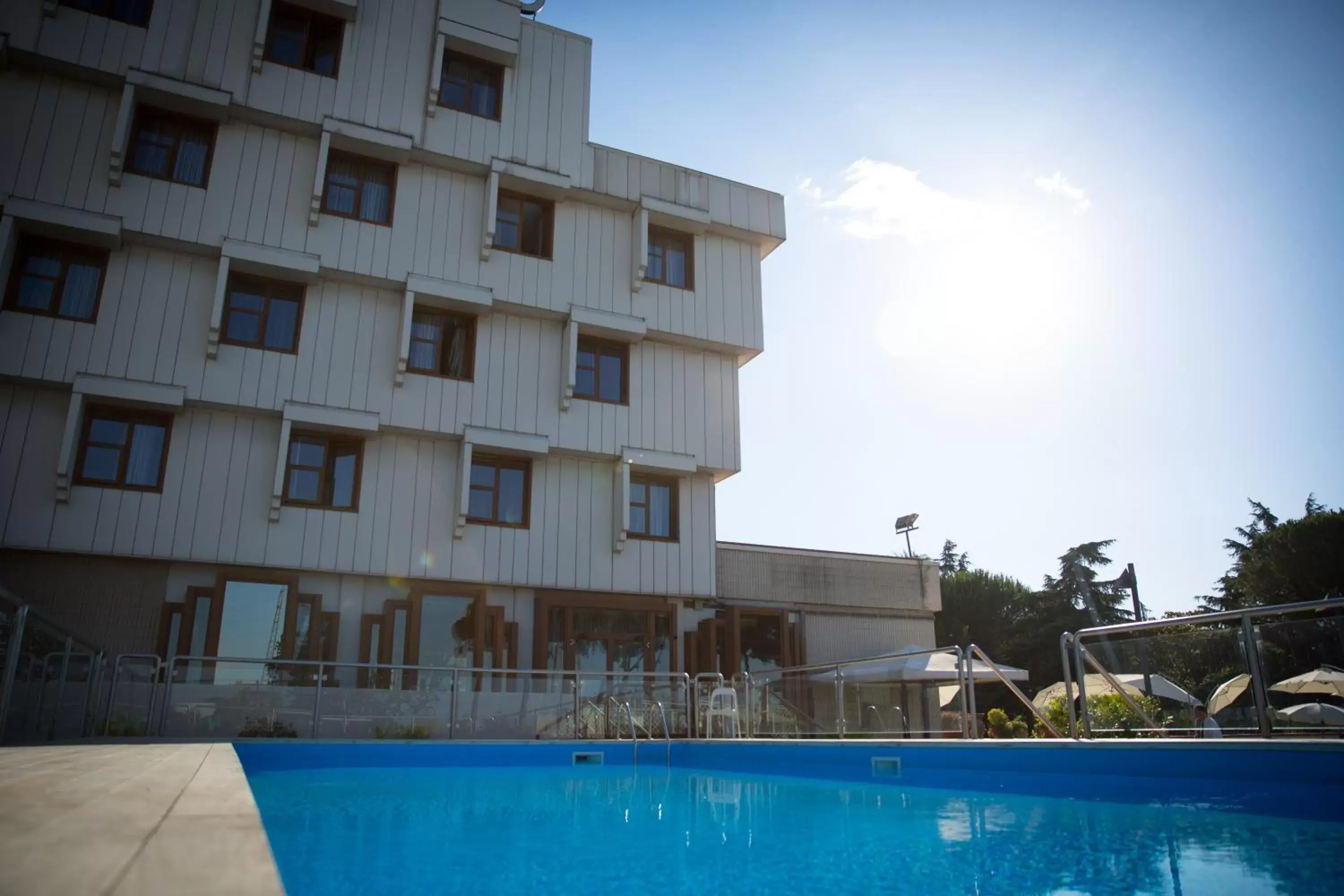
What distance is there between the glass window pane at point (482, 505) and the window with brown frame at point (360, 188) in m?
5.42

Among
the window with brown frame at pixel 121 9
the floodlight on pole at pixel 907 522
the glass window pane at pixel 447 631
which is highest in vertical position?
the window with brown frame at pixel 121 9

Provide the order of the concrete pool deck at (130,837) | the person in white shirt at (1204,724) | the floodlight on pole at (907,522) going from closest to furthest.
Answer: the concrete pool deck at (130,837), the person in white shirt at (1204,724), the floodlight on pole at (907,522)

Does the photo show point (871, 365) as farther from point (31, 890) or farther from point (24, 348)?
point (31, 890)

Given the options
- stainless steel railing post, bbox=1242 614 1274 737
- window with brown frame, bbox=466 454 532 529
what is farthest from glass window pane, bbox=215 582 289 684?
stainless steel railing post, bbox=1242 614 1274 737

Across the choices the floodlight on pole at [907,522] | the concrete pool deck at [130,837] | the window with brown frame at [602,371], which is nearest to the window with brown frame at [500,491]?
the window with brown frame at [602,371]

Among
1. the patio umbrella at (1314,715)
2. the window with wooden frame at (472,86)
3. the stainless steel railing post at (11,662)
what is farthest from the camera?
the window with wooden frame at (472,86)

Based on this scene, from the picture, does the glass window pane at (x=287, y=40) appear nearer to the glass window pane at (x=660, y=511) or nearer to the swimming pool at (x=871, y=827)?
the glass window pane at (x=660, y=511)

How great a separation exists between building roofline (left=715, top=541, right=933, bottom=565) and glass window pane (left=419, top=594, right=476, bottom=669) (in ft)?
17.9

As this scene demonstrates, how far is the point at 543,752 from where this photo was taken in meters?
13.3

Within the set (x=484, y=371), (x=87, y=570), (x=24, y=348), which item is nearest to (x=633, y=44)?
(x=484, y=371)

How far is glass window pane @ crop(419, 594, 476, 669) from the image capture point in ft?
53.1

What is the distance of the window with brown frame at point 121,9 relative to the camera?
15.4m

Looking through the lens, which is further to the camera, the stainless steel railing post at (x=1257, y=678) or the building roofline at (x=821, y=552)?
the building roofline at (x=821, y=552)

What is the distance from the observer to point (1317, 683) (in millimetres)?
6441
